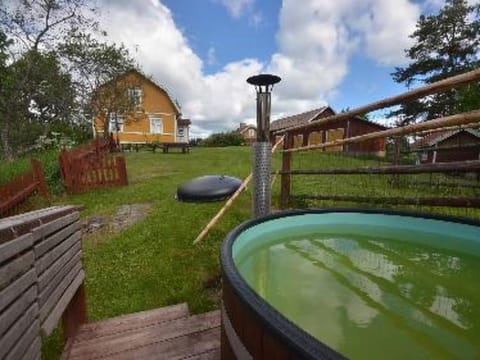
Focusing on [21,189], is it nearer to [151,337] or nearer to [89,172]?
[89,172]

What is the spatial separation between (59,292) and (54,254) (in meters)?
0.30

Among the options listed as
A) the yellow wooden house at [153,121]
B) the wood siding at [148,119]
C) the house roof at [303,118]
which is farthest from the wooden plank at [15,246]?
the wood siding at [148,119]

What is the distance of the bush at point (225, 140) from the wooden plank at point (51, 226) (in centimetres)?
3630

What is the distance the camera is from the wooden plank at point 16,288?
4.77 ft

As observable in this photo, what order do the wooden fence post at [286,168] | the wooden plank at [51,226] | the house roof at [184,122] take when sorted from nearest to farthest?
1. the wooden plank at [51,226]
2. the wooden fence post at [286,168]
3. the house roof at [184,122]

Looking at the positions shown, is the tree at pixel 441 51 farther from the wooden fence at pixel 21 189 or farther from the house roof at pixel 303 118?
the wooden fence at pixel 21 189

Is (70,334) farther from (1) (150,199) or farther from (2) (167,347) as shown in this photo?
(1) (150,199)

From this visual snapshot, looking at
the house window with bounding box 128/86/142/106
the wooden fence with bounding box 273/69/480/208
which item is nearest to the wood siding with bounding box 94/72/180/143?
the house window with bounding box 128/86/142/106

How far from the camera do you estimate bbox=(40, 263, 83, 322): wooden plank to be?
2.03 meters

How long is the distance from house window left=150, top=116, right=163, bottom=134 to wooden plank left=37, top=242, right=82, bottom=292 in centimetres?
3229

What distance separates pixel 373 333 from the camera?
2512 millimetres

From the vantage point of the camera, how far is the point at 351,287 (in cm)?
337

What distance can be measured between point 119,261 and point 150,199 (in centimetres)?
414

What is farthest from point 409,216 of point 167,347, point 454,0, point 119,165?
point 454,0
